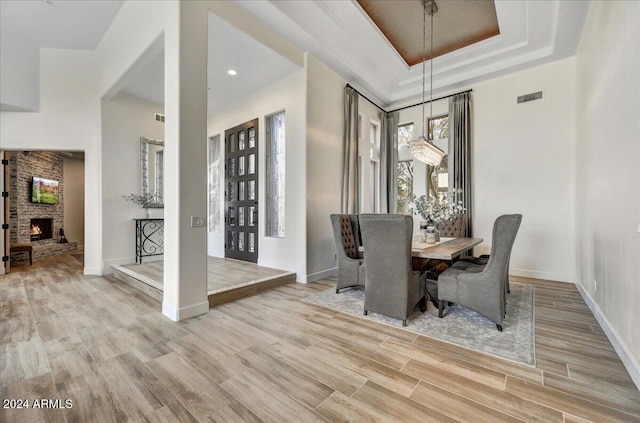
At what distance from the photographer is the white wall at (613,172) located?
1892 millimetres

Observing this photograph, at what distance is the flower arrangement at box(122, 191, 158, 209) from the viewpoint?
526cm

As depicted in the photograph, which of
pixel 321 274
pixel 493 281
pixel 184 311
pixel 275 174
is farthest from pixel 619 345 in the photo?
pixel 275 174

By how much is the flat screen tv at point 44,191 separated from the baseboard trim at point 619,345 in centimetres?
1035

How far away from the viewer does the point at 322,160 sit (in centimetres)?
462

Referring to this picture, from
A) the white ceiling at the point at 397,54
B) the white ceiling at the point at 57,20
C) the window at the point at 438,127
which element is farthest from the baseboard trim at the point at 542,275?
the white ceiling at the point at 57,20

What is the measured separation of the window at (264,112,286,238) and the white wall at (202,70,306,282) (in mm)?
96

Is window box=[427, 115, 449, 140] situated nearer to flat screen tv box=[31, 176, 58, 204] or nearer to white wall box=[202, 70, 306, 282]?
white wall box=[202, 70, 306, 282]

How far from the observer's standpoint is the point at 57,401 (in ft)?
5.24

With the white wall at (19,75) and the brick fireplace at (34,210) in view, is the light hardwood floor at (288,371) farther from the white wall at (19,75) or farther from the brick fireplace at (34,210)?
the brick fireplace at (34,210)

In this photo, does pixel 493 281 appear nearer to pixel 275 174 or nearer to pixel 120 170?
pixel 275 174

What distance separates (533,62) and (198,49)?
5.30m

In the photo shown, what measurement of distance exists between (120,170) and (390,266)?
533cm

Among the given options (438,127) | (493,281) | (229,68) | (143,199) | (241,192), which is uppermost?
(229,68)

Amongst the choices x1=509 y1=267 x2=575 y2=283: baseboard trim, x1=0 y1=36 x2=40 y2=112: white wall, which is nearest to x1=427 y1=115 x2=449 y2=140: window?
x1=509 y1=267 x2=575 y2=283: baseboard trim
